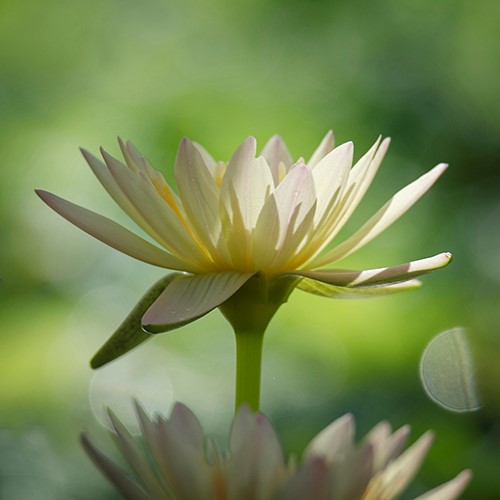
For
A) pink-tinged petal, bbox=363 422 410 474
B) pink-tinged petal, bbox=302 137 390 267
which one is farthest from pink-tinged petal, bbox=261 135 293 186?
pink-tinged petal, bbox=363 422 410 474

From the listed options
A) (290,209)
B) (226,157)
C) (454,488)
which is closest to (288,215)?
(290,209)

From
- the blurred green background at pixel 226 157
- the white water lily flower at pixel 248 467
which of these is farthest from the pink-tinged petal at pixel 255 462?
the blurred green background at pixel 226 157

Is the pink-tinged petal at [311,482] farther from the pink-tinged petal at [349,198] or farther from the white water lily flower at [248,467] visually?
the pink-tinged petal at [349,198]

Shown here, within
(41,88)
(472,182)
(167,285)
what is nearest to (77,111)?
(41,88)

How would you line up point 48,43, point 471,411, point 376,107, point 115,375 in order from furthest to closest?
1. point 48,43
2. point 376,107
3. point 115,375
4. point 471,411

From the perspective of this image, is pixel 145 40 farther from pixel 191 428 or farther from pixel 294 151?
pixel 191 428
